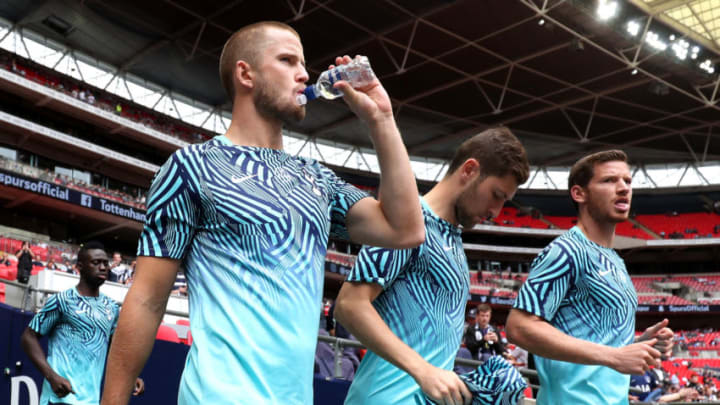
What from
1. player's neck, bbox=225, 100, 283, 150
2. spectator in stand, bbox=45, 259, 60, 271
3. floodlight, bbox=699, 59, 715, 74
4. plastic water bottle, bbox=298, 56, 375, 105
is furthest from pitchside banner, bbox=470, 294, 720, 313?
plastic water bottle, bbox=298, 56, 375, 105

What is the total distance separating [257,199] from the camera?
1672 mm

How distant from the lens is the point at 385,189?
1.78m

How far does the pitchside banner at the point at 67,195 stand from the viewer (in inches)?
920

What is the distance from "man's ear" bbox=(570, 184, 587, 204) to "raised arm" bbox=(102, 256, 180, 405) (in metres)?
2.07

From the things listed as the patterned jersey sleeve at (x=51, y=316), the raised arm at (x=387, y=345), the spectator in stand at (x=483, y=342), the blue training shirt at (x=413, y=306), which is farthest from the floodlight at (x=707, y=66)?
the raised arm at (x=387, y=345)

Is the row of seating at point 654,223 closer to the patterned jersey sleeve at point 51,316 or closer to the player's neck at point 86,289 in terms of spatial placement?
the player's neck at point 86,289

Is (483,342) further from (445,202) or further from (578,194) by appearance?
(445,202)

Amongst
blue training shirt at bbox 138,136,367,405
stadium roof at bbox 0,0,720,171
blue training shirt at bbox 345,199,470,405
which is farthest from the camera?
stadium roof at bbox 0,0,720,171

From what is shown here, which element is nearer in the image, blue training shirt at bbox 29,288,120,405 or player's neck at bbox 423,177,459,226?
player's neck at bbox 423,177,459,226

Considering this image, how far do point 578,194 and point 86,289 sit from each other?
3611mm

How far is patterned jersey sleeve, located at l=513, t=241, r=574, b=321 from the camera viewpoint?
2721 mm

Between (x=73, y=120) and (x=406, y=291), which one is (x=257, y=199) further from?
(x=73, y=120)

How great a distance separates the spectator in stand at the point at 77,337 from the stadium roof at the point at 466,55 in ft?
63.2

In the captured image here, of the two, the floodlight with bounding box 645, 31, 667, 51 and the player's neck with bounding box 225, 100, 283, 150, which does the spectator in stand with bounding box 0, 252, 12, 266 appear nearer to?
the player's neck with bounding box 225, 100, 283, 150
